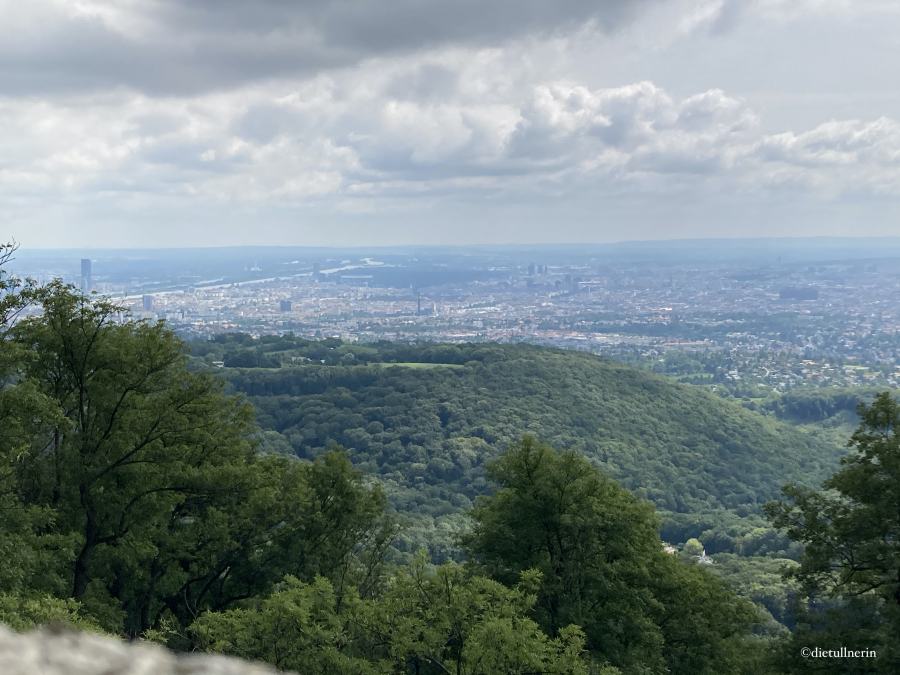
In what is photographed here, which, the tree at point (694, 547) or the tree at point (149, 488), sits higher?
the tree at point (149, 488)

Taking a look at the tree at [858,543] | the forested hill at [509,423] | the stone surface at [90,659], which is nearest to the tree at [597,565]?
the tree at [858,543]

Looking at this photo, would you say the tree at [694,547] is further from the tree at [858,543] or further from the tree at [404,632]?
the tree at [404,632]

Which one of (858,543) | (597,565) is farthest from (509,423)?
(858,543)

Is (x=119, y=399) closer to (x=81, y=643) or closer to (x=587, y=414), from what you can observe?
(x=81, y=643)

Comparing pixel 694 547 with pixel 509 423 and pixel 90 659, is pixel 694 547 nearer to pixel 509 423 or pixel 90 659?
pixel 509 423

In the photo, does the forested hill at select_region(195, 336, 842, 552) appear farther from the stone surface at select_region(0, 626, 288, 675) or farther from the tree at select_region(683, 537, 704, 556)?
the stone surface at select_region(0, 626, 288, 675)
